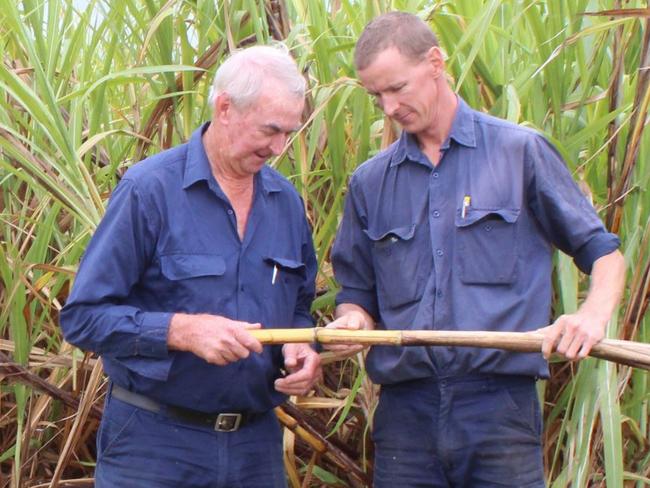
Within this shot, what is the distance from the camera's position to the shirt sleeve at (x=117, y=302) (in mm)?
2596

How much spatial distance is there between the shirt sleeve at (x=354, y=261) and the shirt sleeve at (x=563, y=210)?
40cm

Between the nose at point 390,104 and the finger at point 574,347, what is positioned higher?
the nose at point 390,104

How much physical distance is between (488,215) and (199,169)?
63cm

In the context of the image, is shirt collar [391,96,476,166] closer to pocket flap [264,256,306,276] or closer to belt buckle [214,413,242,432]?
pocket flap [264,256,306,276]

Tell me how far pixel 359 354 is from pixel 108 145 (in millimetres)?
982

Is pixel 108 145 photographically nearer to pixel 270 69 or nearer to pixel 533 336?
Answer: pixel 270 69

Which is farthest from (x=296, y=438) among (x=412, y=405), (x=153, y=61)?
(x=153, y=61)

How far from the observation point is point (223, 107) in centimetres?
273

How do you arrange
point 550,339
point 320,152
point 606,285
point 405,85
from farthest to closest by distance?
point 320,152 → point 405,85 → point 606,285 → point 550,339

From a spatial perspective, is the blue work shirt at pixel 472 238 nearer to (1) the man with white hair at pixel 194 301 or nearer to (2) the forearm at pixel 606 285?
(2) the forearm at pixel 606 285

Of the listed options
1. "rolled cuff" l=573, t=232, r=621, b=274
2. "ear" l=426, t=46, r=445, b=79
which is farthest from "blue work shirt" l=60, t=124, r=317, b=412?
"rolled cuff" l=573, t=232, r=621, b=274

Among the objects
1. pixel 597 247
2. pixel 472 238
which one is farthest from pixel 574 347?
pixel 472 238

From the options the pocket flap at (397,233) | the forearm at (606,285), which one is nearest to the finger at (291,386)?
the pocket flap at (397,233)

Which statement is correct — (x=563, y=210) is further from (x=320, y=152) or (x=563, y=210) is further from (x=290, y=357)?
(x=320, y=152)
